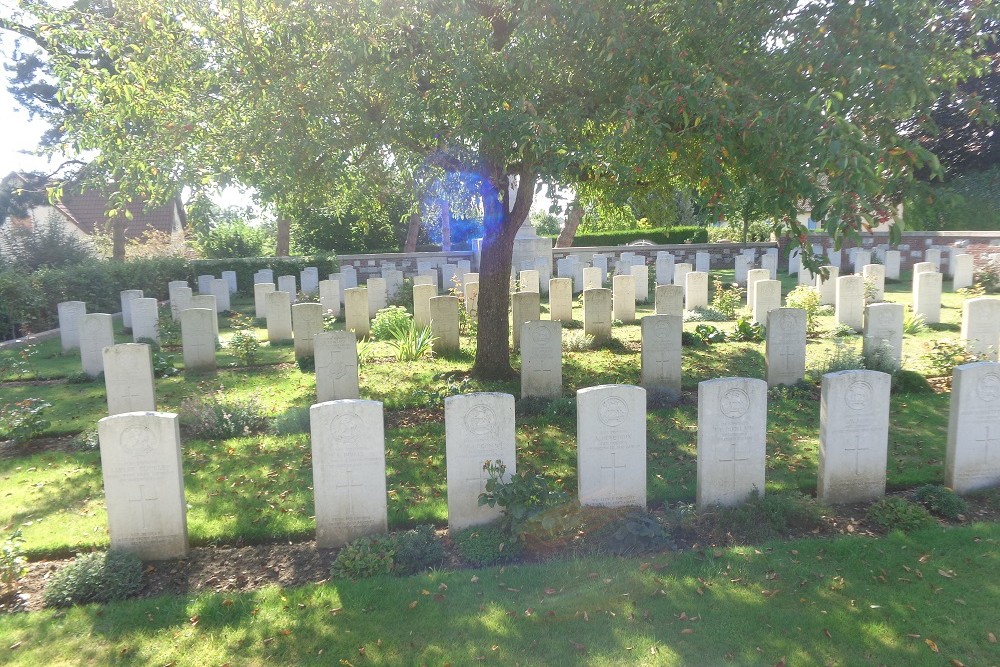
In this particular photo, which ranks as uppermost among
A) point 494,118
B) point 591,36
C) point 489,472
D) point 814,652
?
point 591,36

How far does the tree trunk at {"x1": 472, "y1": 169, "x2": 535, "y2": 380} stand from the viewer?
1045 centimetres

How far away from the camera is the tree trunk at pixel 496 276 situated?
1045cm

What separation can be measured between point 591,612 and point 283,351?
10520 mm

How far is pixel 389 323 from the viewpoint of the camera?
14133 mm

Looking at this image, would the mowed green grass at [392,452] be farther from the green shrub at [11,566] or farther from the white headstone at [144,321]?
the white headstone at [144,321]

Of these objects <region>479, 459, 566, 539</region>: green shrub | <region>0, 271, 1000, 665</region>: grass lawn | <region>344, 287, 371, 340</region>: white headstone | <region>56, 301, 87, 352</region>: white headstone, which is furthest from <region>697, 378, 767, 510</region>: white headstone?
<region>56, 301, 87, 352</region>: white headstone

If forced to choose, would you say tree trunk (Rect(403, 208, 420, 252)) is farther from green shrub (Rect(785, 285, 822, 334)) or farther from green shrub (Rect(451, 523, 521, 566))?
green shrub (Rect(451, 523, 521, 566))

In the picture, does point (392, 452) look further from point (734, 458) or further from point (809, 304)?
point (809, 304)

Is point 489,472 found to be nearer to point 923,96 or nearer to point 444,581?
point 444,581

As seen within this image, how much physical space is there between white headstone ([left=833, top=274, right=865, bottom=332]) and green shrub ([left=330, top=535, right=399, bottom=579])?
1162cm

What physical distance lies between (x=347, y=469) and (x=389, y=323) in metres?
8.54

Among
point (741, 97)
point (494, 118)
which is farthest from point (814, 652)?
point (494, 118)

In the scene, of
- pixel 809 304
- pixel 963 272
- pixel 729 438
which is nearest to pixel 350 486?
pixel 729 438

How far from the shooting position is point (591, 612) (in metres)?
4.67
